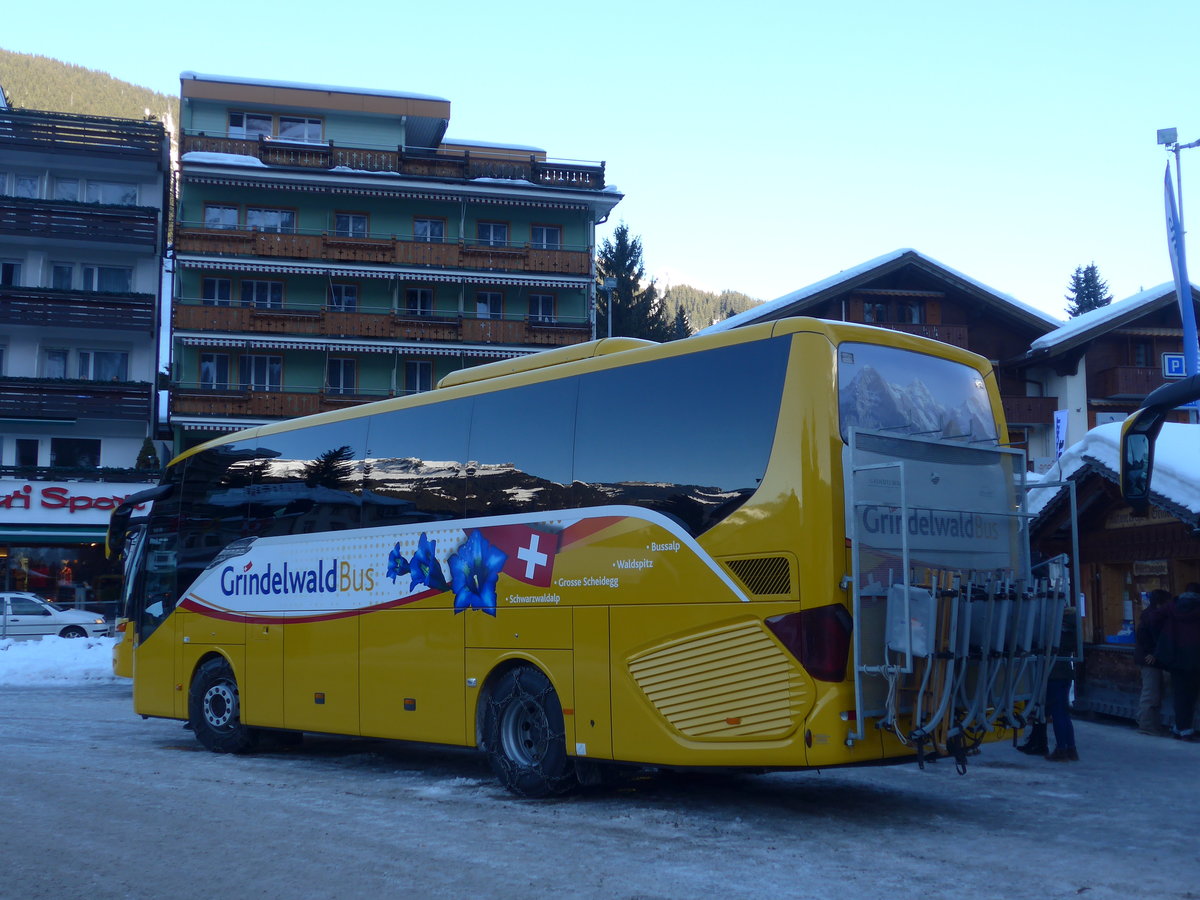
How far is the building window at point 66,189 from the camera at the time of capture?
4644 cm

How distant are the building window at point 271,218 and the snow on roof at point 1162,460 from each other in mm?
35400

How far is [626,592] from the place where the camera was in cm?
973

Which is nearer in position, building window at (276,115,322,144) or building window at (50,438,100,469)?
building window at (50,438,100,469)

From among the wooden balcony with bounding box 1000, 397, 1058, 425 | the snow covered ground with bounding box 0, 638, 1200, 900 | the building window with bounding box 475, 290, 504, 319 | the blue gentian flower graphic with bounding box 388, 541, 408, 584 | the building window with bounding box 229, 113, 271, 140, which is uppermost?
the building window with bounding box 229, 113, 271, 140

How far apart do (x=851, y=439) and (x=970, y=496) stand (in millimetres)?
1653

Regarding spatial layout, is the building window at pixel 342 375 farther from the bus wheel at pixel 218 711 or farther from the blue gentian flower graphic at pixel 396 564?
the blue gentian flower graphic at pixel 396 564

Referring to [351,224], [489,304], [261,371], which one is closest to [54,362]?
[261,371]

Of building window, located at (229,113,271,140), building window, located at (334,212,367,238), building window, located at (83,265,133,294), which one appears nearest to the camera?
building window, located at (83,265,133,294)

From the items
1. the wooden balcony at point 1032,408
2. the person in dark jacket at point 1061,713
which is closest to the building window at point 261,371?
the wooden balcony at point 1032,408

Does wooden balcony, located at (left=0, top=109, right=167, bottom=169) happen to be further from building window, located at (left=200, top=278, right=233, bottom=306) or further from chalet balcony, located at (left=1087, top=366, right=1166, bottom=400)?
chalet balcony, located at (left=1087, top=366, right=1166, bottom=400)

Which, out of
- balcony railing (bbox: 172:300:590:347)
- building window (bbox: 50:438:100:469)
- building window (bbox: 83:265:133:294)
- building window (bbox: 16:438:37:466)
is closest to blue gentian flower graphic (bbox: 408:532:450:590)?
balcony railing (bbox: 172:300:590:347)

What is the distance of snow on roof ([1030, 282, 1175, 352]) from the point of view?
41.1 meters

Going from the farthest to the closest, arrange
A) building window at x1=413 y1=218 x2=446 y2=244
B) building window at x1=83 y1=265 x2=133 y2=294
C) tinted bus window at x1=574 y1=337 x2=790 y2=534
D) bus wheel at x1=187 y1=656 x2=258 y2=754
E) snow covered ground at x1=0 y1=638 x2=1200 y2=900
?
building window at x1=413 y1=218 x2=446 y2=244 → building window at x1=83 y1=265 x2=133 y2=294 → bus wheel at x1=187 y1=656 x2=258 y2=754 → tinted bus window at x1=574 y1=337 x2=790 y2=534 → snow covered ground at x1=0 y1=638 x2=1200 y2=900

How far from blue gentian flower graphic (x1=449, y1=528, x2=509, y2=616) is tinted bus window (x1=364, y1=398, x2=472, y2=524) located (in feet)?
1.28
